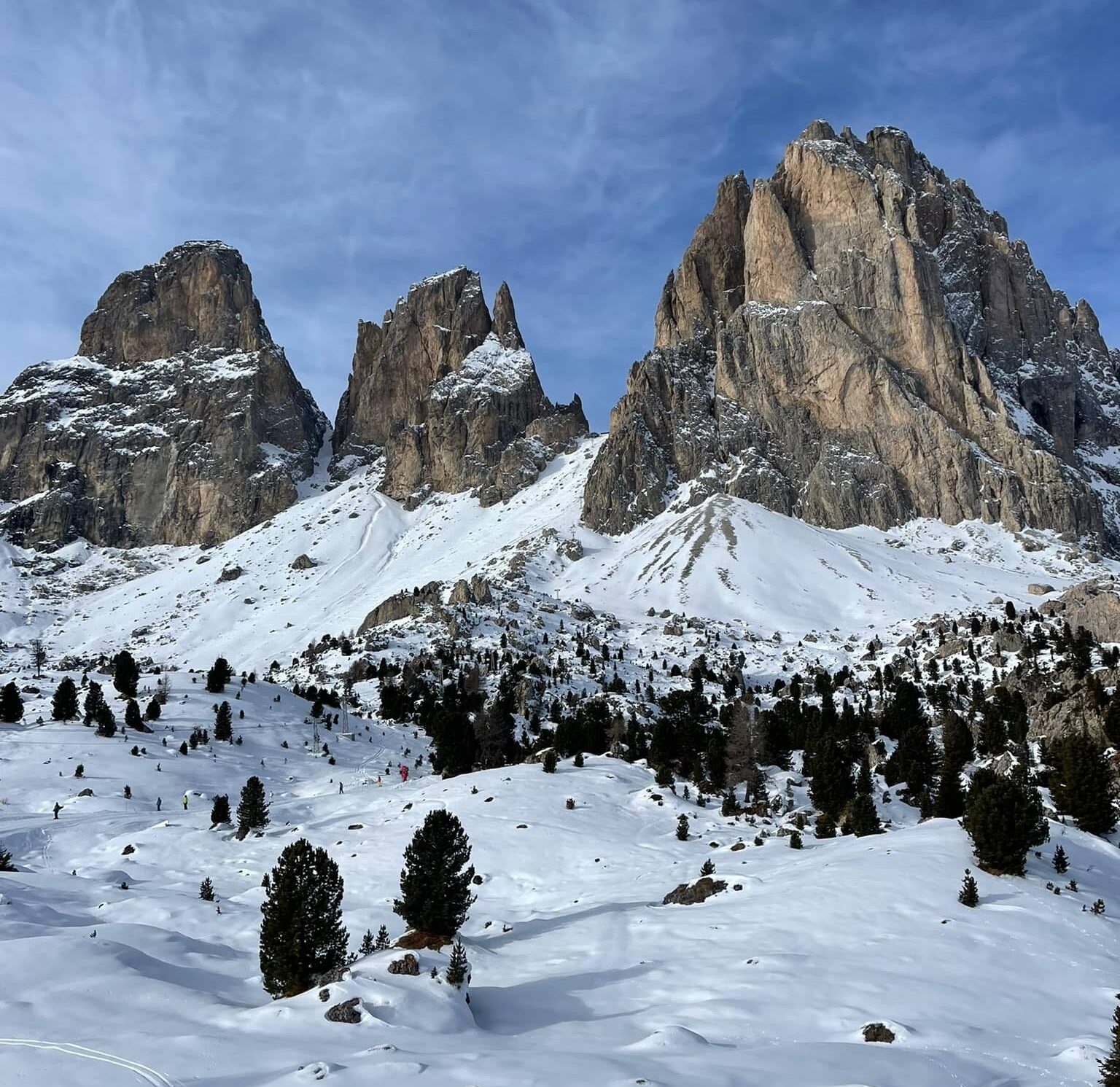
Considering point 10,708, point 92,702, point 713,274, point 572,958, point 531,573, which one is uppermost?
point 713,274

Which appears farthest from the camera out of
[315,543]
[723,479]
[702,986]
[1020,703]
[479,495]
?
[479,495]

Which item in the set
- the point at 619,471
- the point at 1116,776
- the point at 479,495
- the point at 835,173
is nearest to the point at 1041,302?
the point at 835,173

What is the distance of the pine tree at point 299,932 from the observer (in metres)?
15.8

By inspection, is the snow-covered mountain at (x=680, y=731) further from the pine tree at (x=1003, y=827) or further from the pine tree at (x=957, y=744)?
the pine tree at (x=1003, y=827)

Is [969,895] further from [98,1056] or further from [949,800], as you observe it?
[98,1056]

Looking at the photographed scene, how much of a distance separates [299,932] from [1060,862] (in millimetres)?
21936

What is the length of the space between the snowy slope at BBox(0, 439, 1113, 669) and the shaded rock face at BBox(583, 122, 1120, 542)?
931cm

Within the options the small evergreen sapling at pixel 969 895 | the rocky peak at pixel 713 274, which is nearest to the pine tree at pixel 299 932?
the small evergreen sapling at pixel 969 895

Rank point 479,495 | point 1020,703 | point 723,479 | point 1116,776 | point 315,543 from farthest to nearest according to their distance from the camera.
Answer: point 479,495, point 315,543, point 723,479, point 1020,703, point 1116,776

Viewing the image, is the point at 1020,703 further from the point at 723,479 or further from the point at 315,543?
the point at 315,543

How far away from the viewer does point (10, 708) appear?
167 feet

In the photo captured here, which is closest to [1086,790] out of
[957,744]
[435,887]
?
[957,744]

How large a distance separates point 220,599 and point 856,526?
123975 mm

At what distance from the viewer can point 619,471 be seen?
173375 millimetres
